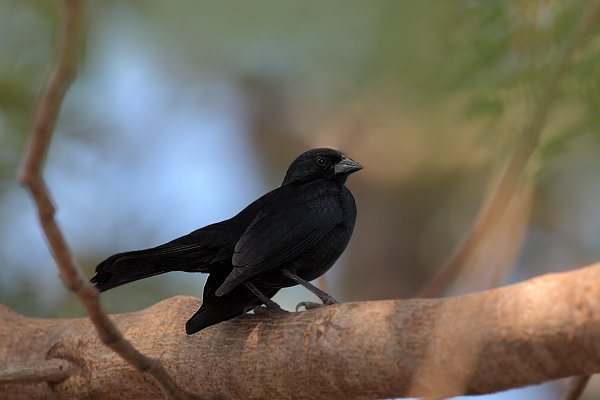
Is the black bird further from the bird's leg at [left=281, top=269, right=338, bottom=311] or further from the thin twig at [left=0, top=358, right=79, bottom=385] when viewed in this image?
the thin twig at [left=0, top=358, right=79, bottom=385]

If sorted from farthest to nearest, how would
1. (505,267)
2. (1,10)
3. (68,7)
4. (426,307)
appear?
(1,10)
(505,267)
(426,307)
(68,7)

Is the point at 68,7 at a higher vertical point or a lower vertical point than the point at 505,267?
higher

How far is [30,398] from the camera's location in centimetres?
396

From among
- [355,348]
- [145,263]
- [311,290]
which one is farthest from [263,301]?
[355,348]

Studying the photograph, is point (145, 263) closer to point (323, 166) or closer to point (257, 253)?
point (257, 253)

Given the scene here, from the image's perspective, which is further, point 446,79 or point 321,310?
point 446,79

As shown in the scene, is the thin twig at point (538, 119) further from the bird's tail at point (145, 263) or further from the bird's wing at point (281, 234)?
the bird's tail at point (145, 263)

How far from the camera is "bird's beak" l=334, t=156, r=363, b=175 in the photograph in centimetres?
470

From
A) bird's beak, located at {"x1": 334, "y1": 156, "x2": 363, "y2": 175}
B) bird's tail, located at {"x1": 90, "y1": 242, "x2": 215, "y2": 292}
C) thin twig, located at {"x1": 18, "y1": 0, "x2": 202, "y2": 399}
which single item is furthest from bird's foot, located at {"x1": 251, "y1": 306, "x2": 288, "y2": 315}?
bird's beak, located at {"x1": 334, "y1": 156, "x2": 363, "y2": 175}

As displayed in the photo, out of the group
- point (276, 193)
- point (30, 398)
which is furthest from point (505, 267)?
point (30, 398)

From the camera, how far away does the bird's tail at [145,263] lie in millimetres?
3566

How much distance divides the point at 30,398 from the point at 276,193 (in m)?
1.48

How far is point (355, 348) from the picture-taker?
116 inches

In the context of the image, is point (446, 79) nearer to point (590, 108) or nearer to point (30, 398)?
point (590, 108)
